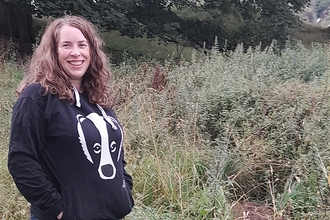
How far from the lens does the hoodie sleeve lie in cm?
210

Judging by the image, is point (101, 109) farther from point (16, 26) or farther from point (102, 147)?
point (16, 26)

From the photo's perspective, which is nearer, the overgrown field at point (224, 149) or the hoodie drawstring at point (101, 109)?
the hoodie drawstring at point (101, 109)

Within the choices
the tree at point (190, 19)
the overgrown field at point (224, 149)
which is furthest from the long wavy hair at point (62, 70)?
the tree at point (190, 19)

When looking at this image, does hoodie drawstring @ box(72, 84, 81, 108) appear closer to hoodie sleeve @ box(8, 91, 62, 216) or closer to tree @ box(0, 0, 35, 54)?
hoodie sleeve @ box(8, 91, 62, 216)

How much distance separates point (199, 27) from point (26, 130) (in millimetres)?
11821

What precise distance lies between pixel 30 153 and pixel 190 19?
1202 centimetres

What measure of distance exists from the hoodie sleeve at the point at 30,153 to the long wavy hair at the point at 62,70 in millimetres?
120

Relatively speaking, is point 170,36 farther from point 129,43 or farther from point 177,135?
point 177,135

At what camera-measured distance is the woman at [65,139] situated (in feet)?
6.96

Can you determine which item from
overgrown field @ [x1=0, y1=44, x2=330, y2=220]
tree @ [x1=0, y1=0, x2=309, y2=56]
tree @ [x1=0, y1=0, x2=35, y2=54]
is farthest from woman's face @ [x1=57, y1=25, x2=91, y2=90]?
tree @ [x1=0, y1=0, x2=35, y2=54]

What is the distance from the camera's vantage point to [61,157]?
217cm

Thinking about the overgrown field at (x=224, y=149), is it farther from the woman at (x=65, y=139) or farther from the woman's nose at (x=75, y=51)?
the woman's nose at (x=75, y=51)

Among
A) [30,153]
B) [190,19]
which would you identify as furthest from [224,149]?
[190,19]

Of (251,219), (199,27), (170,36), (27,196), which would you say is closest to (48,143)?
(27,196)
